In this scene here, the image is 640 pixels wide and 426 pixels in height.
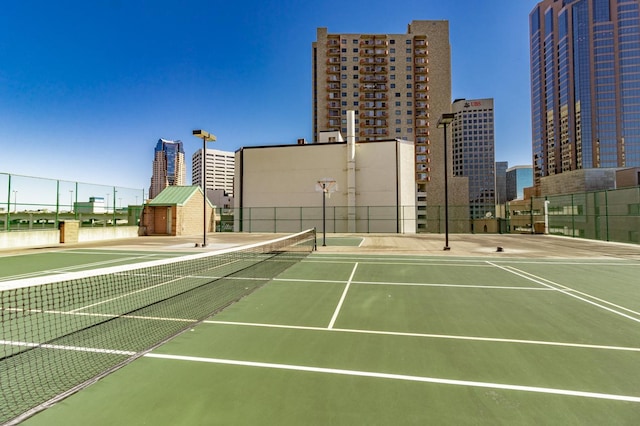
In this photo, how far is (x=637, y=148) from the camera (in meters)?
117

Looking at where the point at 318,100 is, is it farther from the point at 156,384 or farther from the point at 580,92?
the point at 580,92

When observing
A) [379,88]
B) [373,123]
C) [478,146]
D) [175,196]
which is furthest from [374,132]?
[478,146]

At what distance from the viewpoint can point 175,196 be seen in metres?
29.6

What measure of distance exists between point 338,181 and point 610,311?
3079 cm

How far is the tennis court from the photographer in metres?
3.08

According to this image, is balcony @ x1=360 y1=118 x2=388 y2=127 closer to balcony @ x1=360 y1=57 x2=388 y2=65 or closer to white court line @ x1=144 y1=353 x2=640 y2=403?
balcony @ x1=360 y1=57 x2=388 y2=65

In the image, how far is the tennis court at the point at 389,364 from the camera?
3.08m

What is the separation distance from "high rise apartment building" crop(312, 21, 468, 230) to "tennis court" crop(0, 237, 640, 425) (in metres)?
84.2

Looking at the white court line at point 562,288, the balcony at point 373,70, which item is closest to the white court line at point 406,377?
the white court line at point 562,288

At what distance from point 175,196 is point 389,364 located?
3040 centimetres

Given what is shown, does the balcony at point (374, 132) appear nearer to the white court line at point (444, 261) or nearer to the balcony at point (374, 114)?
the balcony at point (374, 114)

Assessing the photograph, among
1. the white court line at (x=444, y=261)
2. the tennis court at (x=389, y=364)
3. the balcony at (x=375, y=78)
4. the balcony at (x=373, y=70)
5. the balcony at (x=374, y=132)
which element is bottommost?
the tennis court at (x=389, y=364)

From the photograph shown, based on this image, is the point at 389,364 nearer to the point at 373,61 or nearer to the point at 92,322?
the point at 92,322

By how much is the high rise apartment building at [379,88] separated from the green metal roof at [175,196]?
6262 centimetres
